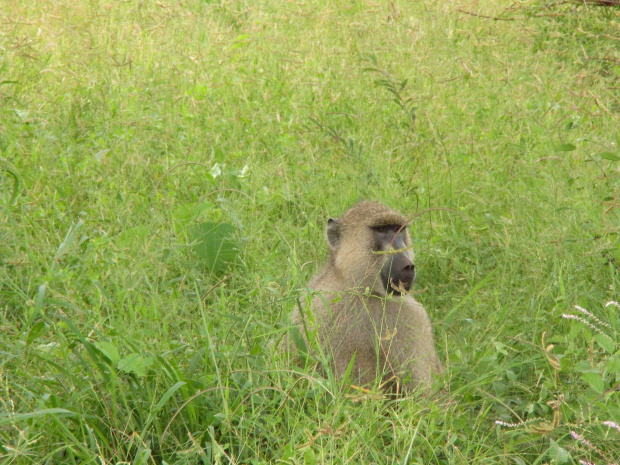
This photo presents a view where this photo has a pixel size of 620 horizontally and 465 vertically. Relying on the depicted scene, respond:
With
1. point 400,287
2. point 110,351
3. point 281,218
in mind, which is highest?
point 110,351

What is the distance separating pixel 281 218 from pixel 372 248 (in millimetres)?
1452

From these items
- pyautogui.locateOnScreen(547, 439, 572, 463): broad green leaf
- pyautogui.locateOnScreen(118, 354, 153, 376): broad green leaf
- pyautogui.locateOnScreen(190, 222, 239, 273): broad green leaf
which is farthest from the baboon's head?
pyautogui.locateOnScreen(118, 354, 153, 376): broad green leaf

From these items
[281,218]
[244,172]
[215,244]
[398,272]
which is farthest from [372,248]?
[244,172]

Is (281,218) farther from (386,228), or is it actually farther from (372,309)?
(372,309)

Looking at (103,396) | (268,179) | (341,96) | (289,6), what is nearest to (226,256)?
(268,179)

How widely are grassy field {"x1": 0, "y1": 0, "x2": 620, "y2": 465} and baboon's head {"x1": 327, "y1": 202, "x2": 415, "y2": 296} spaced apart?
27 cm

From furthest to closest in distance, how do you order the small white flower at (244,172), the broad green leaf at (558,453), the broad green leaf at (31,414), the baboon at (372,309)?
the small white flower at (244,172)
the baboon at (372,309)
the broad green leaf at (558,453)
the broad green leaf at (31,414)

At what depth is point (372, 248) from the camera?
13.1 ft

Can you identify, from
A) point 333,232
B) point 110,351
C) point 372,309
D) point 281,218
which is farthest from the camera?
point 281,218

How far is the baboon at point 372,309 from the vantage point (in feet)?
12.0

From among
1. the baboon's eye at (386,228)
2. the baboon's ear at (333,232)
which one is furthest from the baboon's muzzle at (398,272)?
the baboon's ear at (333,232)

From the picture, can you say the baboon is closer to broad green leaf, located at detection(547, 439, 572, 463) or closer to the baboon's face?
the baboon's face

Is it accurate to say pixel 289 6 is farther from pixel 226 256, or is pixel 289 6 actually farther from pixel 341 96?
pixel 226 256

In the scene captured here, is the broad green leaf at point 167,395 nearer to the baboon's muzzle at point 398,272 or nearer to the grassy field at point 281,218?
the grassy field at point 281,218
